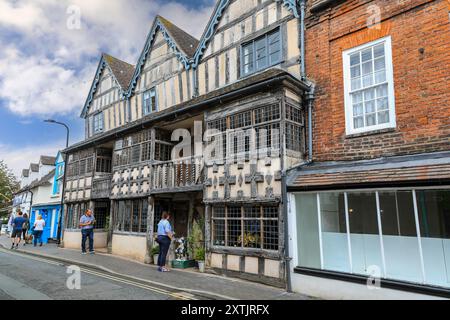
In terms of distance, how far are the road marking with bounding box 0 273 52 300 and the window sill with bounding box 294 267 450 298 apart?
5855 millimetres

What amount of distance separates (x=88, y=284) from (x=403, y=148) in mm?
8445

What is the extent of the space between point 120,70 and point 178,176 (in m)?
Result: 9.84

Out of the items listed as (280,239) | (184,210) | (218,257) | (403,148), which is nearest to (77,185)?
(184,210)

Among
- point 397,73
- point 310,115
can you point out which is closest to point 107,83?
point 310,115

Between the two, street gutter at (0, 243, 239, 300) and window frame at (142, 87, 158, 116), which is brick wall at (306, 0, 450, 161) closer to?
street gutter at (0, 243, 239, 300)

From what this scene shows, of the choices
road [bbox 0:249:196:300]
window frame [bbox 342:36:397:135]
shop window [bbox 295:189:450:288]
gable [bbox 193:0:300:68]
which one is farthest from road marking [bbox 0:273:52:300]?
gable [bbox 193:0:300:68]

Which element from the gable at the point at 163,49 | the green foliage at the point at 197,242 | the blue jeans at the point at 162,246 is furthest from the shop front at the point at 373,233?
the gable at the point at 163,49

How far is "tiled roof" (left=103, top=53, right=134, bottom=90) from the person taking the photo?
17.7 m

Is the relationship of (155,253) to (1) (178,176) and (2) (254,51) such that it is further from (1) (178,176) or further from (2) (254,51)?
(2) (254,51)

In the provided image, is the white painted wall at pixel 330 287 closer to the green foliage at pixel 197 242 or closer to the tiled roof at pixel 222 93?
the tiled roof at pixel 222 93

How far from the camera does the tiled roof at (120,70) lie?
58.0ft

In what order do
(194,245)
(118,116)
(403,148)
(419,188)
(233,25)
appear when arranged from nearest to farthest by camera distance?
(419,188)
(403,148)
(194,245)
(233,25)
(118,116)

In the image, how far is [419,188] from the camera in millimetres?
6078
